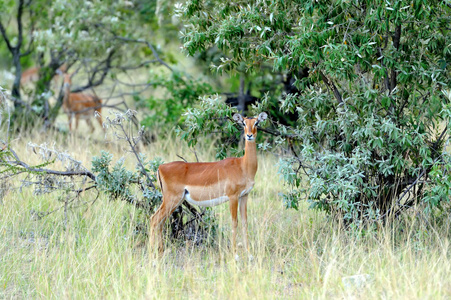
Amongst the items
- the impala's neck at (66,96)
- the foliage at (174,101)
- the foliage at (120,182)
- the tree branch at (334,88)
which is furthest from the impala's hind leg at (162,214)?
the impala's neck at (66,96)

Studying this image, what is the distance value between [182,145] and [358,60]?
5.21 metres

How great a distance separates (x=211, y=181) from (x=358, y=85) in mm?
1675

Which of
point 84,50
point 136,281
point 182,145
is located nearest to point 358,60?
point 136,281

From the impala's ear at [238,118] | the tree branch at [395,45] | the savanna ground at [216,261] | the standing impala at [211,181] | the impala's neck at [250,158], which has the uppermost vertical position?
the tree branch at [395,45]

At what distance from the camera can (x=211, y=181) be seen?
5.32 meters

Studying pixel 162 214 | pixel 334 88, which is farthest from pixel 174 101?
pixel 162 214

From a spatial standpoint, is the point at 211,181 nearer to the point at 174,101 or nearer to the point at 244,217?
the point at 244,217

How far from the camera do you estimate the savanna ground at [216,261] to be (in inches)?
173

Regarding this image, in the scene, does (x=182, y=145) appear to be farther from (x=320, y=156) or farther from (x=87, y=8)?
(x=320, y=156)

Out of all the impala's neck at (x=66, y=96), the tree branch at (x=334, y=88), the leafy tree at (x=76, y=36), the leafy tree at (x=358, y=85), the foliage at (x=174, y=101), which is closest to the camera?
the leafy tree at (x=358, y=85)

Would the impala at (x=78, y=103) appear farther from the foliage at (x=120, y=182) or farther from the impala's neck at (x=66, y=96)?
the foliage at (x=120, y=182)

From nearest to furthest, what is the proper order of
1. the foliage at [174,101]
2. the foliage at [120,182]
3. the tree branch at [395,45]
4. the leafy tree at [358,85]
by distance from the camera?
the leafy tree at [358,85]
the tree branch at [395,45]
the foliage at [120,182]
the foliage at [174,101]

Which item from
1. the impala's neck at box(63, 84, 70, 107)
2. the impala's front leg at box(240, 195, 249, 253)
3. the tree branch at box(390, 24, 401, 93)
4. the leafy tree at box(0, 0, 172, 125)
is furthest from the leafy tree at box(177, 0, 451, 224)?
the impala's neck at box(63, 84, 70, 107)

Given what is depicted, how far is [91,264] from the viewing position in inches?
198
